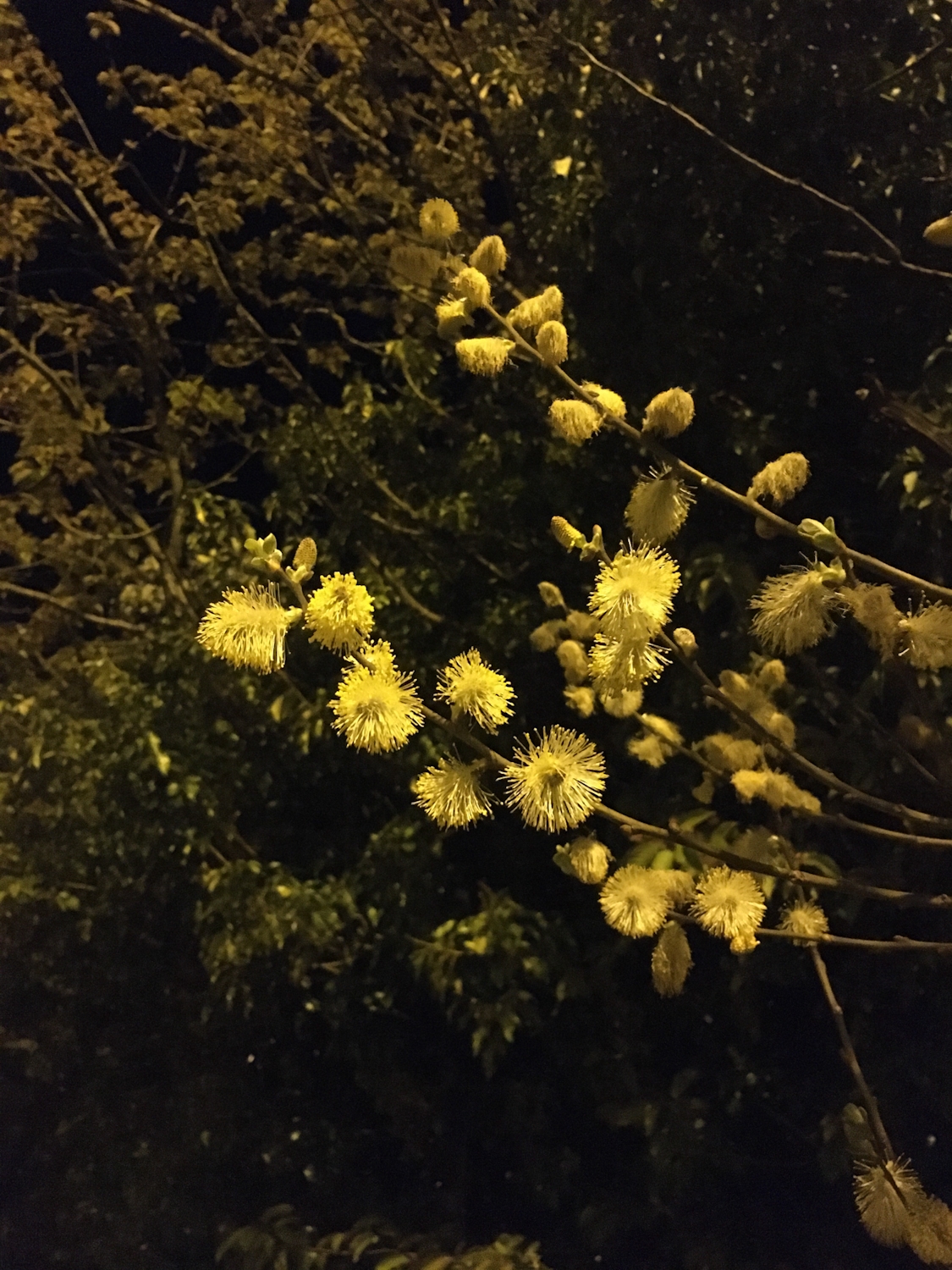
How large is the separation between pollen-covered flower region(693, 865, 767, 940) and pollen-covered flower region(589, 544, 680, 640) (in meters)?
0.21

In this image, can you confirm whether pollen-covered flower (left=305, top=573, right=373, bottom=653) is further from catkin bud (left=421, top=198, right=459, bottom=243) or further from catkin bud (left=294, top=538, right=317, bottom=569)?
catkin bud (left=421, top=198, right=459, bottom=243)

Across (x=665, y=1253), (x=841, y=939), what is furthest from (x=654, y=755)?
(x=665, y=1253)

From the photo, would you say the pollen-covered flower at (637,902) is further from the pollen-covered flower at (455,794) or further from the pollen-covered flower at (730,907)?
the pollen-covered flower at (455,794)

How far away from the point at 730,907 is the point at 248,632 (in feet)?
1.27

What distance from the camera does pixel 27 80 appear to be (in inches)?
50.6

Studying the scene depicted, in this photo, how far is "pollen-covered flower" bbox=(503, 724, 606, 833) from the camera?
0.55 m

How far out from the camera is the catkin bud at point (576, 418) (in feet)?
1.98

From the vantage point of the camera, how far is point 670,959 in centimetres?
65

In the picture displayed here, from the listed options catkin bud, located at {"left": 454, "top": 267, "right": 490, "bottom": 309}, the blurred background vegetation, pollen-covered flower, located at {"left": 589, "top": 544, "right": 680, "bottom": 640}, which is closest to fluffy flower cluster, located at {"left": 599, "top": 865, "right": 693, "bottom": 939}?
pollen-covered flower, located at {"left": 589, "top": 544, "right": 680, "bottom": 640}

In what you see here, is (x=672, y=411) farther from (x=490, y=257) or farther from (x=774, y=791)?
(x=774, y=791)

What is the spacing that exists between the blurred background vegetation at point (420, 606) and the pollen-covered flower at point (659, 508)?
0.38 metres

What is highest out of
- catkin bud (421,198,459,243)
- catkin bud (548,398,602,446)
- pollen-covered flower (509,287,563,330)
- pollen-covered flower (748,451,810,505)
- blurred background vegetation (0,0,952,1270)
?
catkin bud (421,198,459,243)

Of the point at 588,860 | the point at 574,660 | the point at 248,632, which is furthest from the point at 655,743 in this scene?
the point at 248,632

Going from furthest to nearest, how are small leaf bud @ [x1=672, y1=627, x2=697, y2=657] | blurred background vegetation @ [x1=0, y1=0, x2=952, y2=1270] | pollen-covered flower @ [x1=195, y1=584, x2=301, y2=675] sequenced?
1. blurred background vegetation @ [x1=0, y1=0, x2=952, y2=1270]
2. small leaf bud @ [x1=672, y1=627, x2=697, y2=657]
3. pollen-covered flower @ [x1=195, y1=584, x2=301, y2=675]
